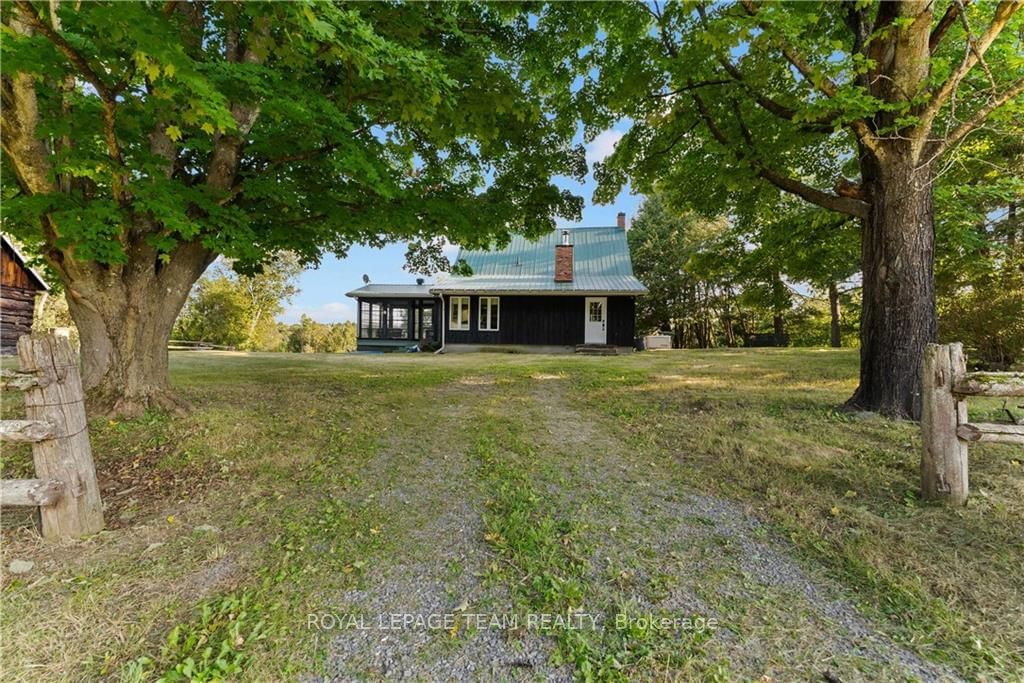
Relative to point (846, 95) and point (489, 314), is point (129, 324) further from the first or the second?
point (489, 314)

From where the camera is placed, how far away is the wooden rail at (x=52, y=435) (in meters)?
2.68

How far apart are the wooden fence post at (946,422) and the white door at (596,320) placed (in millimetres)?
14461

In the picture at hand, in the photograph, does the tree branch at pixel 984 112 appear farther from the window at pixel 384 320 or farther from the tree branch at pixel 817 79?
the window at pixel 384 320

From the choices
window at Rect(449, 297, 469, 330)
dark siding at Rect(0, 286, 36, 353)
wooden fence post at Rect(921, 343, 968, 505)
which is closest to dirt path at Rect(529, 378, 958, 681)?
wooden fence post at Rect(921, 343, 968, 505)

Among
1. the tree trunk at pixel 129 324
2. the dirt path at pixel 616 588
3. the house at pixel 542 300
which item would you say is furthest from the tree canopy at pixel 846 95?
the house at pixel 542 300

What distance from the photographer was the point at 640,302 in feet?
85.9

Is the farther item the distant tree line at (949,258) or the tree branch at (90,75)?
the distant tree line at (949,258)

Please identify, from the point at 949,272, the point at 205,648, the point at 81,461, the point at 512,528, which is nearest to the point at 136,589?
the point at 205,648

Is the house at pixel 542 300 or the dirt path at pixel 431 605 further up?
the house at pixel 542 300

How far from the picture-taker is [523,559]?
270 cm

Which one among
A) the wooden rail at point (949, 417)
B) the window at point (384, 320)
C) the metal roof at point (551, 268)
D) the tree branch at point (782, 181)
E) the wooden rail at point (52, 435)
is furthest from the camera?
the window at point (384, 320)

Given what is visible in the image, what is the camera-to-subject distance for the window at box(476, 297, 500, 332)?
60.6ft

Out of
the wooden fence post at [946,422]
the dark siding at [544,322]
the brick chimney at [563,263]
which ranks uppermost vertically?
the brick chimney at [563,263]

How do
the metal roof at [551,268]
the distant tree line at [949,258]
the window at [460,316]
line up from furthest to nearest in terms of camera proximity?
1. the window at [460,316]
2. the metal roof at [551,268]
3. the distant tree line at [949,258]
